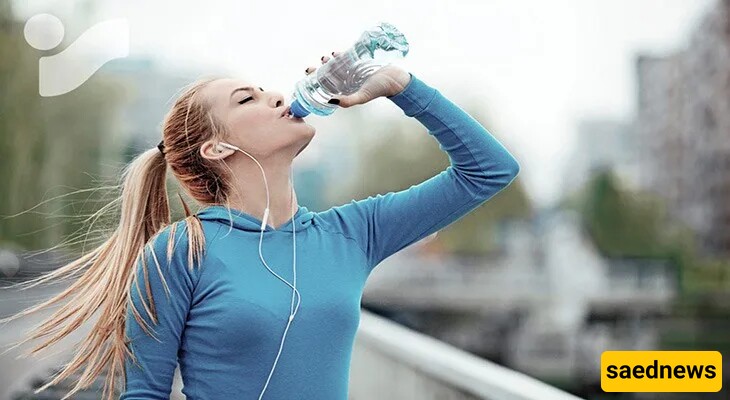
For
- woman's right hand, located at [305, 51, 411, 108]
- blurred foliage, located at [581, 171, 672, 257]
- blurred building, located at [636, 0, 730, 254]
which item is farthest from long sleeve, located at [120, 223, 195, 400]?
blurred building, located at [636, 0, 730, 254]

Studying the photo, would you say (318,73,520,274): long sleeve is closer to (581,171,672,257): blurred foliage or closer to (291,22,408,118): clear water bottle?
(291,22,408,118): clear water bottle

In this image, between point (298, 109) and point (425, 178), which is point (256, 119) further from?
point (425, 178)

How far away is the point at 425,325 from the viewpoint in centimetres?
2078

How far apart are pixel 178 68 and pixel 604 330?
9455 mm

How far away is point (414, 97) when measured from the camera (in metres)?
1.15

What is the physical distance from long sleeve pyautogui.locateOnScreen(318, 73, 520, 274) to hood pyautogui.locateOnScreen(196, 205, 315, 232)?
36mm

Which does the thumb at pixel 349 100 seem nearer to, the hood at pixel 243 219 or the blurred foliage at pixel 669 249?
the hood at pixel 243 219

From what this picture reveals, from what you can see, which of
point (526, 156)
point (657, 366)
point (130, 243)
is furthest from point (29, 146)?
point (526, 156)

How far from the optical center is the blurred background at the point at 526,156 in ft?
35.3

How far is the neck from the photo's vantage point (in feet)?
3.74

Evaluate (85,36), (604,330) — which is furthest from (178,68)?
Answer: (85,36)

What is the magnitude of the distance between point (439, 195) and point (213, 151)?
230 millimetres

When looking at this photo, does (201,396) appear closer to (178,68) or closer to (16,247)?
(16,247)

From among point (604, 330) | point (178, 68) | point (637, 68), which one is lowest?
point (604, 330)
